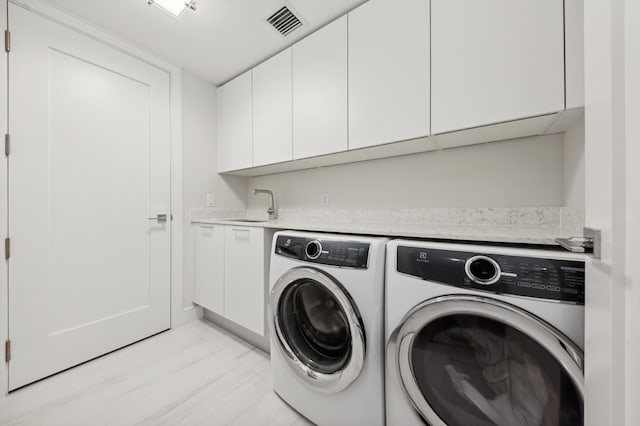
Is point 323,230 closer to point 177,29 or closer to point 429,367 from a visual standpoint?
point 429,367

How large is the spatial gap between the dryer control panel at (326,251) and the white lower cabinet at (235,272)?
0.37 metres

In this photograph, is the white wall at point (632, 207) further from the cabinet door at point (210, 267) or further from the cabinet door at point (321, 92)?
the cabinet door at point (210, 267)

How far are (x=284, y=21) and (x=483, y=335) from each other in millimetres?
2009

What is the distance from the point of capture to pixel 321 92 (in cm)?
161

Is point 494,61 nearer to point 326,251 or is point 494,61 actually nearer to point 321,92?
point 321,92

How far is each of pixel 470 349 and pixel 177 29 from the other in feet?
8.09

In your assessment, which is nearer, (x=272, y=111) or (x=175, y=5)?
(x=175, y=5)

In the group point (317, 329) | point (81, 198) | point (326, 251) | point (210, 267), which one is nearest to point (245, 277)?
point (210, 267)

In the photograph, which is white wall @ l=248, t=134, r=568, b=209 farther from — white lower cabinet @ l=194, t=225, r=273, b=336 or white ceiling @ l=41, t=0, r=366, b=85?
white ceiling @ l=41, t=0, r=366, b=85

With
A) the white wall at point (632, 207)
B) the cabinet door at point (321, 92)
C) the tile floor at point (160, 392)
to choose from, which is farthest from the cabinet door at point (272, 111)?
the white wall at point (632, 207)

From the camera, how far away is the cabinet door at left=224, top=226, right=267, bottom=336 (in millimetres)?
1573

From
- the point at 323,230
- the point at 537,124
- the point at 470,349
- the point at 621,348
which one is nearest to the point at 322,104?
the point at 323,230

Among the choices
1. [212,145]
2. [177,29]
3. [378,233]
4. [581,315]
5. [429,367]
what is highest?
[177,29]

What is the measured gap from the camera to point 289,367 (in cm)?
121
